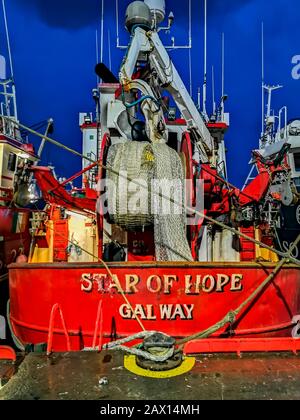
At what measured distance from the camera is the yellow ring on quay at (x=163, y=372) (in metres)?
2.77

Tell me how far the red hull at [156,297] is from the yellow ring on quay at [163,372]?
4.98ft

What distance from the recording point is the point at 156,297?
4.60 meters

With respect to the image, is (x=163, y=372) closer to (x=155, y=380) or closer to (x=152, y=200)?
(x=155, y=380)

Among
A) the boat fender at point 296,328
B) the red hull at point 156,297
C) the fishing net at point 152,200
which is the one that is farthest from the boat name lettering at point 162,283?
the boat fender at point 296,328

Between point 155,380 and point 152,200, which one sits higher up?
point 152,200

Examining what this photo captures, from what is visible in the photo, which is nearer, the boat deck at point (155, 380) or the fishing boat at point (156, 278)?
the boat deck at point (155, 380)

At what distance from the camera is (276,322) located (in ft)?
16.3

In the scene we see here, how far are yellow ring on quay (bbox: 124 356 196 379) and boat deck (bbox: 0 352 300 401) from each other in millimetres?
47

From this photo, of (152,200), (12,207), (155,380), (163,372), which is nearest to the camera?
(155,380)

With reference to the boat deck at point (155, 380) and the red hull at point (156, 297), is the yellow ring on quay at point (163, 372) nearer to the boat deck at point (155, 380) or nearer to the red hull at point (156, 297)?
the boat deck at point (155, 380)

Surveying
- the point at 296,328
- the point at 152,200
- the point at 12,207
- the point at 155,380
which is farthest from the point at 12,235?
the point at 155,380

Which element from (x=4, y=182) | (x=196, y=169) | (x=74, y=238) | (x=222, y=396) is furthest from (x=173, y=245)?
(x=4, y=182)

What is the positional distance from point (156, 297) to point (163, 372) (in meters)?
1.79

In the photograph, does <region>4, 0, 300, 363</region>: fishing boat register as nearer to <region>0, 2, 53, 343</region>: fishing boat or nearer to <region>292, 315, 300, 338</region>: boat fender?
<region>292, 315, 300, 338</region>: boat fender
